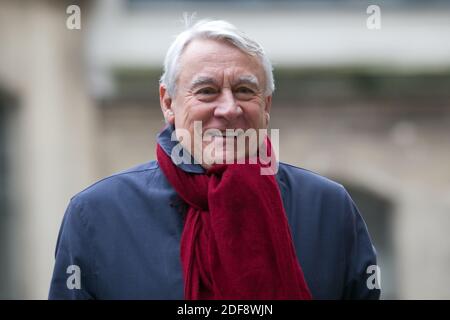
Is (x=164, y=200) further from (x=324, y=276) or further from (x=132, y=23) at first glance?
(x=132, y=23)

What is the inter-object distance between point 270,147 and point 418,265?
7.93m

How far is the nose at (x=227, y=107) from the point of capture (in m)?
2.73

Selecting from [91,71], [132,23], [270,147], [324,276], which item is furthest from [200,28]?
[132,23]

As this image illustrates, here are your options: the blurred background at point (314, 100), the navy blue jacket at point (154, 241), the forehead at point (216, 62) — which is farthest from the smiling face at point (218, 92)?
the blurred background at point (314, 100)

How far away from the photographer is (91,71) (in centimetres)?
1051

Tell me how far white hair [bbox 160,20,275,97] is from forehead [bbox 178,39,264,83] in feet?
0.04

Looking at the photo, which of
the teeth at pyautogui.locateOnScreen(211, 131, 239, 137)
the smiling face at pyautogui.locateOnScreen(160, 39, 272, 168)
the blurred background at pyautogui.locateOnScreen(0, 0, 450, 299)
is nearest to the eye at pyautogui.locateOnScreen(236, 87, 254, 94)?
the smiling face at pyautogui.locateOnScreen(160, 39, 272, 168)

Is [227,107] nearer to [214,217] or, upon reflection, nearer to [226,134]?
[226,134]

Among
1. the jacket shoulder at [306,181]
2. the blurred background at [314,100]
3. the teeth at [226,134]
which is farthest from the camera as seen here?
the blurred background at [314,100]

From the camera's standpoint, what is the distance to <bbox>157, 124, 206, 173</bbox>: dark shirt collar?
2762 millimetres

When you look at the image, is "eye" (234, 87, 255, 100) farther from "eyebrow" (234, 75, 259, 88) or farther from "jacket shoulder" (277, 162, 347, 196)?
"jacket shoulder" (277, 162, 347, 196)

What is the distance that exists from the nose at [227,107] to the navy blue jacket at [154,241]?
163mm

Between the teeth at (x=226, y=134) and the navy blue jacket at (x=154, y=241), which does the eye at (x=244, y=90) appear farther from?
the navy blue jacket at (x=154, y=241)

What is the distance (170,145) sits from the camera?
9.34 feet
